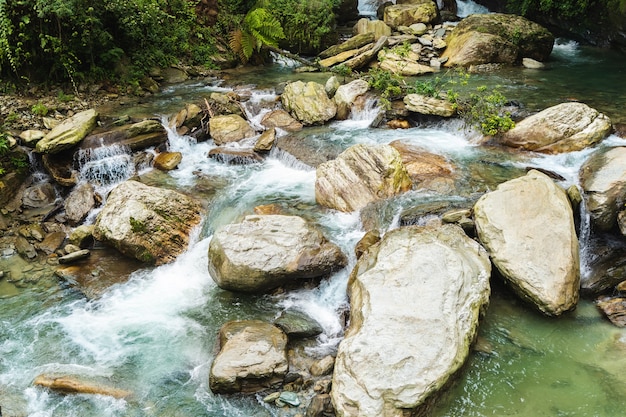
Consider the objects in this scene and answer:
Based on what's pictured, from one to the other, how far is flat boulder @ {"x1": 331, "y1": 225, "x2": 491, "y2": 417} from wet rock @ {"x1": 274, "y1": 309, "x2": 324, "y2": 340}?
55cm

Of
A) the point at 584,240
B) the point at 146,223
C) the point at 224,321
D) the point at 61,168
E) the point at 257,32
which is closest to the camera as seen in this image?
the point at 224,321

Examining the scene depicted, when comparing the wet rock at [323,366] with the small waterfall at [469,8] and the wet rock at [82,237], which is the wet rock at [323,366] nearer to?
the wet rock at [82,237]

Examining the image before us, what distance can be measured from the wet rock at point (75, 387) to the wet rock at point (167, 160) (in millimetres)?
5077

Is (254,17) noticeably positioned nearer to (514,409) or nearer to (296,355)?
(296,355)

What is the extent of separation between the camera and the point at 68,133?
29.9 feet

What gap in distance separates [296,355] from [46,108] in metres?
8.59

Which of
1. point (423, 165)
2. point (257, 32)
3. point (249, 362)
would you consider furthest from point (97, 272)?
point (257, 32)

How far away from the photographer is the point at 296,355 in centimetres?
536

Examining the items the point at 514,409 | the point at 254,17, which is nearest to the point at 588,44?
the point at 254,17

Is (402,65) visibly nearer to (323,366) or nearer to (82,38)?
(82,38)

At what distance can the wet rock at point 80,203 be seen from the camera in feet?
27.2

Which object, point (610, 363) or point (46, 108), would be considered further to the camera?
point (46, 108)

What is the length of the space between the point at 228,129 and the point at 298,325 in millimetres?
6002

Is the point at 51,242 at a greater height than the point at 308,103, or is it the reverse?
the point at 308,103
